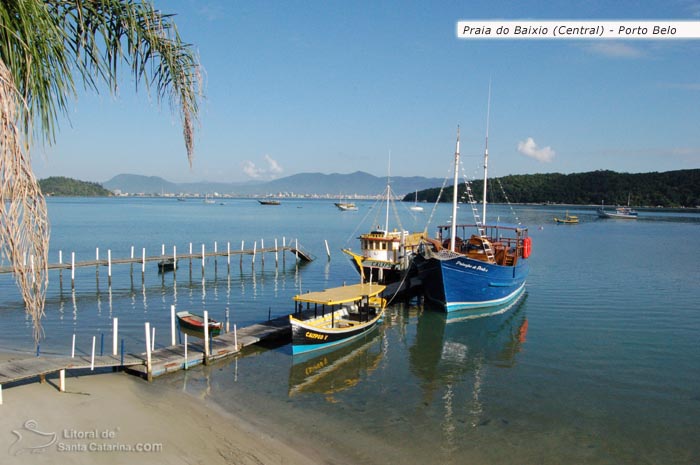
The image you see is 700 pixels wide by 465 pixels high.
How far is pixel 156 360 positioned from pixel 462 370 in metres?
13.6

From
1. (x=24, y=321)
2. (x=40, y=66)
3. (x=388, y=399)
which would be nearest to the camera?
(x=40, y=66)

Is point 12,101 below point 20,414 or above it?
above

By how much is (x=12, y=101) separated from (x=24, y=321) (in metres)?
31.6

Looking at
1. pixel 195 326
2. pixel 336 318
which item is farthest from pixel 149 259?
pixel 336 318

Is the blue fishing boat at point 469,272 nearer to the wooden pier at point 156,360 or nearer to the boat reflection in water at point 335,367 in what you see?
the boat reflection in water at point 335,367

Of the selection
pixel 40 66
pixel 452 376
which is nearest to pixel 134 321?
pixel 452 376

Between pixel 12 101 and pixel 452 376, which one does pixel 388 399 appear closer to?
pixel 452 376

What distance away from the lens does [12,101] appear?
3.08 metres

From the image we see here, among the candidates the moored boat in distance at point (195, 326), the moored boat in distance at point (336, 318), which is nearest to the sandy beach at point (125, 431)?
the moored boat in distance at point (336, 318)

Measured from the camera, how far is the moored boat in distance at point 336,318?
23594 mm

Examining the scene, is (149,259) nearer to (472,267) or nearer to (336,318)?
(336,318)

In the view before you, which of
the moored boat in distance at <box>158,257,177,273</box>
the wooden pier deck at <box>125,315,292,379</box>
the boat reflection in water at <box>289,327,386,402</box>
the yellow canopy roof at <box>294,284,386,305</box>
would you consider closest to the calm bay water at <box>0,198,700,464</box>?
the boat reflection in water at <box>289,327,386,402</box>

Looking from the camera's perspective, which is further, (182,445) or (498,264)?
(498,264)

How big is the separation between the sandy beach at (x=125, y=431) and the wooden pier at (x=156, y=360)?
0.59 m
